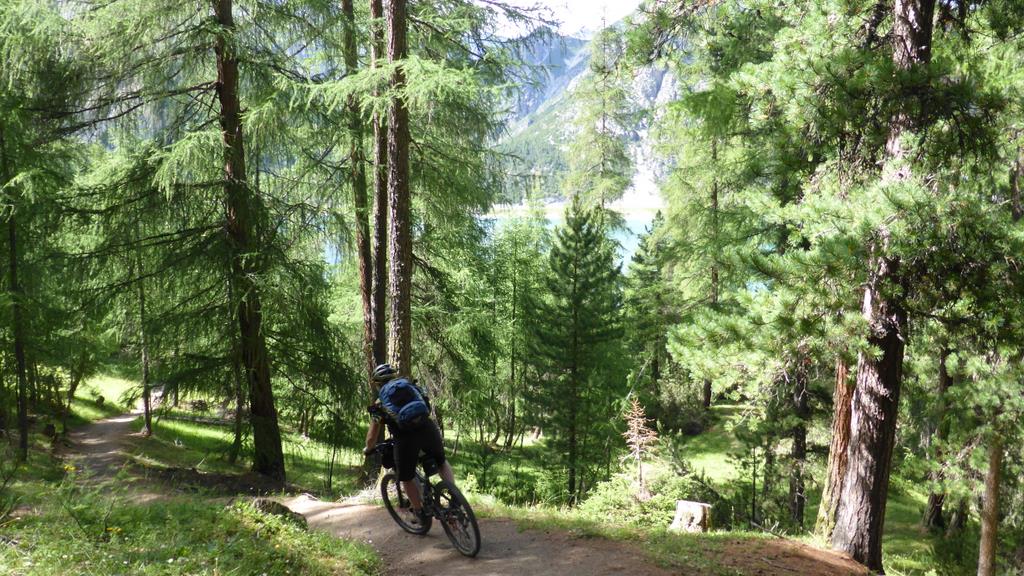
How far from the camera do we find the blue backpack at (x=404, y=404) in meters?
5.84

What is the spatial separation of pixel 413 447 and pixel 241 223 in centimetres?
594

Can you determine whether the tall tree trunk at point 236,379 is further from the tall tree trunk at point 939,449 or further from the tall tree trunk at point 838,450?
the tall tree trunk at point 939,449

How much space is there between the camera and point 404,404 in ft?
19.5

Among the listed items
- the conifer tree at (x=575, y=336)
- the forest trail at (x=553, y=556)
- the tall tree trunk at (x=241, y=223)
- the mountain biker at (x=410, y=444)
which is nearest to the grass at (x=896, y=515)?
the forest trail at (x=553, y=556)

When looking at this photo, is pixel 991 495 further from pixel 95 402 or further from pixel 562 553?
pixel 95 402

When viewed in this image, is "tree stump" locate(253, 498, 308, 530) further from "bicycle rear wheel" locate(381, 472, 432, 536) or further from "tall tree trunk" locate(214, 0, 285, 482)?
"tall tree trunk" locate(214, 0, 285, 482)

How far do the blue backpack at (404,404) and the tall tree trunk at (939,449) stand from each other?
258 inches

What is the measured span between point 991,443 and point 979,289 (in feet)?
21.5

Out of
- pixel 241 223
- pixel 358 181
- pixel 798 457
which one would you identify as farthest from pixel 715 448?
pixel 241 223

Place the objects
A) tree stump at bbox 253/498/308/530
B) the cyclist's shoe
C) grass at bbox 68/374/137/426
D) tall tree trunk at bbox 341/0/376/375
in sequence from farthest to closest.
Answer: grass at bbox 68/374/137/426
tall tree trunk at bbox 341/0/376/375
the cyclist's shoe
tree stump at bbox 253/498/308/530

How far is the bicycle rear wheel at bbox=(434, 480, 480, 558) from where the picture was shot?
5.79m

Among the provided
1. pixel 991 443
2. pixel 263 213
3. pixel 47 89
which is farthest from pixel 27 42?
pixel 991 443

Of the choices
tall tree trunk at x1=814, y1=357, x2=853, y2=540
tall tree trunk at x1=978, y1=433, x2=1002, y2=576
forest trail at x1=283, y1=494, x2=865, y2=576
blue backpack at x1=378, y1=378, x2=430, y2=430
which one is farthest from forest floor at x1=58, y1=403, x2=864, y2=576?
tall tree trunk at x1=978, y1=433, x2=1002, y2=576

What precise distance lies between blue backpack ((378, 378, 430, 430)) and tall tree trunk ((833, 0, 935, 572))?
411 centimetres
